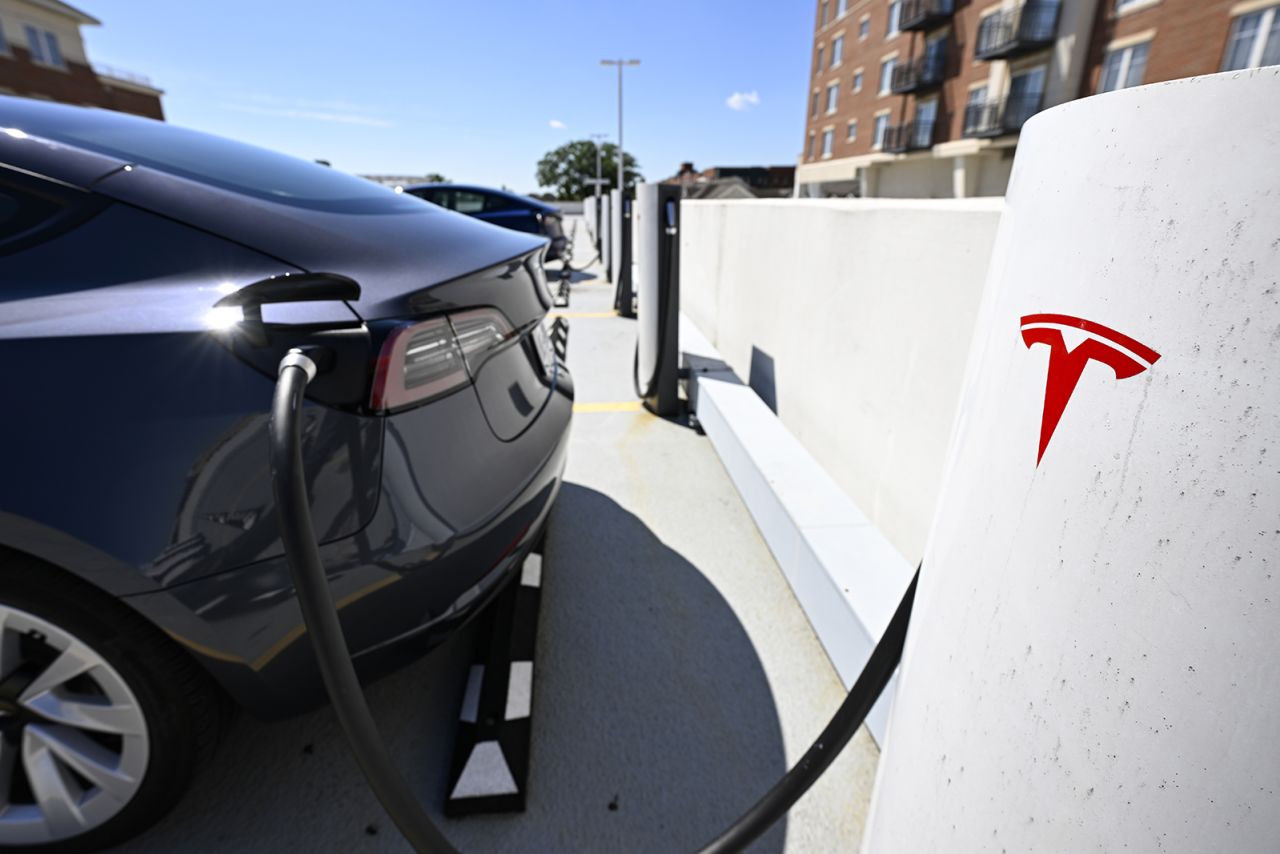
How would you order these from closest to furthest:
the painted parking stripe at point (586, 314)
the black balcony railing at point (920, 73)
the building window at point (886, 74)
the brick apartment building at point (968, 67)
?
the painted parking stripe at point (586, 314) < the brick apartment building at point (968, 67) < the black balcony railing at point (920, 73) < the building window at point (886, 74)

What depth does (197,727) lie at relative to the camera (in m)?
1.44

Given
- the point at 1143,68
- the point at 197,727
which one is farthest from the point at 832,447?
the point at 1143,68

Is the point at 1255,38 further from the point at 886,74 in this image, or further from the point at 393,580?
the point at 393,580

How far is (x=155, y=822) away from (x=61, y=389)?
1.07 m

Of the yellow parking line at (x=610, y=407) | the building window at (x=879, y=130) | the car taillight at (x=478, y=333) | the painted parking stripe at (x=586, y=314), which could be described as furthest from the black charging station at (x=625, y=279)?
the building window at (x=879, y=130)

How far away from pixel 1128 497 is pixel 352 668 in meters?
1.18

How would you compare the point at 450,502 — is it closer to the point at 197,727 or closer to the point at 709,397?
the point at 197,727

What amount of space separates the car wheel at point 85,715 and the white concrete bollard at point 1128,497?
5.12 feet

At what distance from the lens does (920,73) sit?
29141 millimetres

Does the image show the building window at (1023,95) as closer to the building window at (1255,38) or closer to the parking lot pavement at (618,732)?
the building window at (1255,38)

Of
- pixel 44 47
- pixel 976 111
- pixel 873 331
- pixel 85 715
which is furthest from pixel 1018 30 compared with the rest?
pixel 44 47

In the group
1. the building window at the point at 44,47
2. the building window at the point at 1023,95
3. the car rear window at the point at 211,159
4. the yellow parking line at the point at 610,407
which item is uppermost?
the building window at the point at 44,47

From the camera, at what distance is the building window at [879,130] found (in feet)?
106

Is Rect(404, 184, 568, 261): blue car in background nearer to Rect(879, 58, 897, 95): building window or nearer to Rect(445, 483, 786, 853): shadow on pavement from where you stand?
→ Rect(445, 483, 786, 853): shadow on pavement
